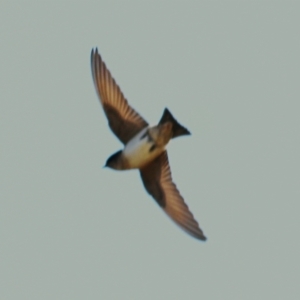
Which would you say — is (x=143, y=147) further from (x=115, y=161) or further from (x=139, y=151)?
(x=115, y=161)

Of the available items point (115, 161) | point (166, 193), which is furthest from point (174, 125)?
point (166, 193)

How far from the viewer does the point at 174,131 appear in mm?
9016

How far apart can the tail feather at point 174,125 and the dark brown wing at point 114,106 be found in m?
0.53

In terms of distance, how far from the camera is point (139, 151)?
9234mm

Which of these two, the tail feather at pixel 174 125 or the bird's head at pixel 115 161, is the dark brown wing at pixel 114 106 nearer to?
the bird's head at pixel 115 161

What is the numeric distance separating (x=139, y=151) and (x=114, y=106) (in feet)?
2.36

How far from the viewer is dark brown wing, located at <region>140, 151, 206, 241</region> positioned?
31.8 ft

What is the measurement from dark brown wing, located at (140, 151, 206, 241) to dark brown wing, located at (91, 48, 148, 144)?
1.34 feet

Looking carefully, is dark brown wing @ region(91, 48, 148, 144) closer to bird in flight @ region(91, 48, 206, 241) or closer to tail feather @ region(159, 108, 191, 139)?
bird in flight @ region(91, 48, 206, 241)

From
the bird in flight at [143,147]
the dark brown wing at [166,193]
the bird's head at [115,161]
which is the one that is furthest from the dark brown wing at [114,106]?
the dark brown wing at [166,193]

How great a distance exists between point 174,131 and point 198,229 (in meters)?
1.19

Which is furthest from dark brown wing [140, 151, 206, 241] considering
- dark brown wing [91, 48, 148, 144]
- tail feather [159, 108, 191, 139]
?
tail feather [159, 108, 191, 139]

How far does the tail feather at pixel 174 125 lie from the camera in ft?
29.3

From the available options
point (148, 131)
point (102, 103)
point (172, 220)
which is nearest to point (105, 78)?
point (102, 103)
